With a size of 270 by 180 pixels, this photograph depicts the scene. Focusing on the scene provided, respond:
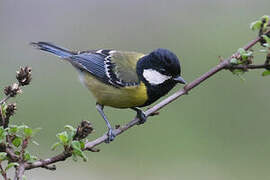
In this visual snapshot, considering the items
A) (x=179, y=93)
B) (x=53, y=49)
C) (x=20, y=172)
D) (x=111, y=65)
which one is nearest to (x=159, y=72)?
(x=111, y=65)

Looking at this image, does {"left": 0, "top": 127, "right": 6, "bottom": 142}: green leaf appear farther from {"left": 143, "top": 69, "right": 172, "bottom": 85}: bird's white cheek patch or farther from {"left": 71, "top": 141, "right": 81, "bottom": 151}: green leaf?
{"left": 143, "top": 69, "right": 172, "bottom": 85}: bird's white cheek patch

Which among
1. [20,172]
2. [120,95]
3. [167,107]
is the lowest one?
[167,107]

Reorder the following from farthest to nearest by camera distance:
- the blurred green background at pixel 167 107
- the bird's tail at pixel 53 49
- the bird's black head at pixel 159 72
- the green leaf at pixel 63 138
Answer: the blurred green background at pixel 167 107, the bird's tail at pixel 53 49, the bird's black head at pixel 159 72, the green leaf at pixel 63 138

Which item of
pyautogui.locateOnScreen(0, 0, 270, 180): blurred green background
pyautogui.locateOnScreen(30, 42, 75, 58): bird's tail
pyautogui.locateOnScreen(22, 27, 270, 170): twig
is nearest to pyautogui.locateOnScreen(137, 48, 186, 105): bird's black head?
pyautogui.locateOnScreen(22, 27, 270, 170): twig

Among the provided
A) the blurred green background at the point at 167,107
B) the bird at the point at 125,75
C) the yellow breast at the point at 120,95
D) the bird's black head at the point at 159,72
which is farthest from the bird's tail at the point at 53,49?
the blurred green background at the point at 167,107

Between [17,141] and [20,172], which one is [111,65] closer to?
[17,141]

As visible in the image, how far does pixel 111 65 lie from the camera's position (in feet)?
11.7

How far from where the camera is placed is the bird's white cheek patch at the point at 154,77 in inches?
122

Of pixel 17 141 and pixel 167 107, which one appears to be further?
pixel 167 107

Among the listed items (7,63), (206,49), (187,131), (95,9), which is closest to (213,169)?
(187,131)

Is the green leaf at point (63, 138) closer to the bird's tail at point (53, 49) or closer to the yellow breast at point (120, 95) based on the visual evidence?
the yellow breast at point (120, 95)

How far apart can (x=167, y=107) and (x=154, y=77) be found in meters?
3.68

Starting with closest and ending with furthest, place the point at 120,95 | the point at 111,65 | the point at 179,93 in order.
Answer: the point at 179,93
the point at 120,95
the point at 111,65

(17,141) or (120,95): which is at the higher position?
(17,141)
